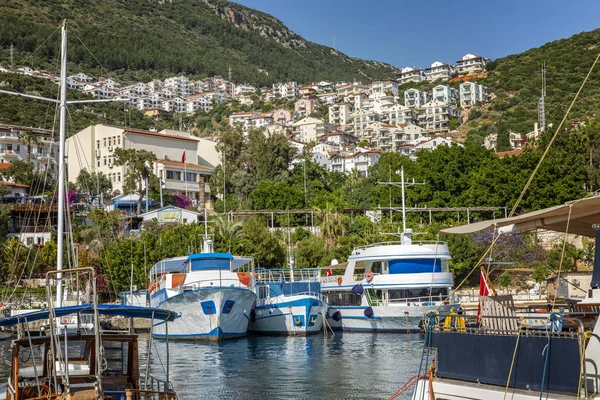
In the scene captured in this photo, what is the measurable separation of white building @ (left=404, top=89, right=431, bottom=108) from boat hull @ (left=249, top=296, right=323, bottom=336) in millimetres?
142144

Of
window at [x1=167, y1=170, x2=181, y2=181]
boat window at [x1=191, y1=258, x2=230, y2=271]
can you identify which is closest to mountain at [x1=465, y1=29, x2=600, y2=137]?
window at [x1=167, y1=170, x2=181, y2=181]

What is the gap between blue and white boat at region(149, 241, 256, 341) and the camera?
1388 inches

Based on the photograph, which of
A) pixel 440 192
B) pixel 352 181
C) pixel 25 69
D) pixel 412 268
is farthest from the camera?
pixel 25 69

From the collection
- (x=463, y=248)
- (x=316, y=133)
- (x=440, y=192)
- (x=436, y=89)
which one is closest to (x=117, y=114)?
(x=316, y=133)

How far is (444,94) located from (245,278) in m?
139

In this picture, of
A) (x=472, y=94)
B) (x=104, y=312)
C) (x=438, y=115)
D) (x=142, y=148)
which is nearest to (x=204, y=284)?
(x=104, y=312)

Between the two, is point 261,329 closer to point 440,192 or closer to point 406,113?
point 440,192

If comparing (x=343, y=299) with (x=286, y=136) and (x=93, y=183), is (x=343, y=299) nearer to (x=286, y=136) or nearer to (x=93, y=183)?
(x=93, y=183)

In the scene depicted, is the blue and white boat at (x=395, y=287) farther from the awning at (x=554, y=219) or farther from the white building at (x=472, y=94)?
the white building at (x=472, y=94)

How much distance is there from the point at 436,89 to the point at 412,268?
13824 cm

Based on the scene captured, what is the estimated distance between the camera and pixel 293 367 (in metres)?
26.4

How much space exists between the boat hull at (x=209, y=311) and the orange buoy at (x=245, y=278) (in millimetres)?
984

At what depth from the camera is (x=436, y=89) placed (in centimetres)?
17088

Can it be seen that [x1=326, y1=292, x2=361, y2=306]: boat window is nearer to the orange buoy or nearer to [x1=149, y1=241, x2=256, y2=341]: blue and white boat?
[x1=149, y1=241, x2=256, y2=341]: blue and white boat
